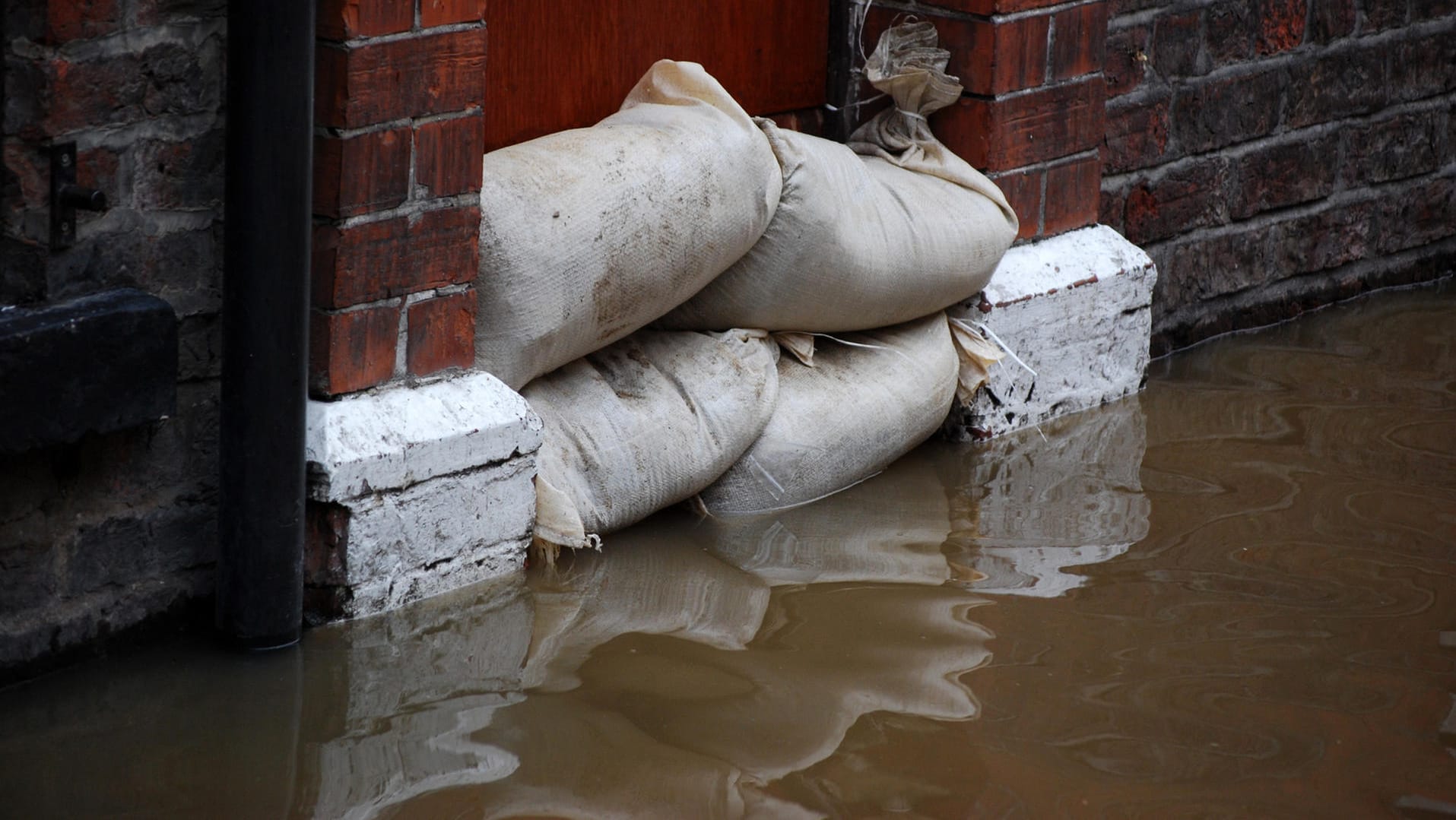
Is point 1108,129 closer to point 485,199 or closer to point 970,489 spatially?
point 970,489

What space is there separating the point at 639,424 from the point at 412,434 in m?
0.39

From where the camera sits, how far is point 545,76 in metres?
2.62

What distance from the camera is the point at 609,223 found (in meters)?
2.32

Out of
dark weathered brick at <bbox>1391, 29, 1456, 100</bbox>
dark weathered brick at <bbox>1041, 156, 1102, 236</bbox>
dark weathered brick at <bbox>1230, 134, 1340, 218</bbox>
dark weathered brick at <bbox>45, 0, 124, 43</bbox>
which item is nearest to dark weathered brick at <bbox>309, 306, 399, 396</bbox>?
dark weathered brick at <bbox>45, 0, 124, 43</bbox>

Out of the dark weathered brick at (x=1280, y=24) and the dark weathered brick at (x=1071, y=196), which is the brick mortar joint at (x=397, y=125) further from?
the dark weathered brick at (x=1280, y=24)

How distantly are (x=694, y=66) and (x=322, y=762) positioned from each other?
1.23m

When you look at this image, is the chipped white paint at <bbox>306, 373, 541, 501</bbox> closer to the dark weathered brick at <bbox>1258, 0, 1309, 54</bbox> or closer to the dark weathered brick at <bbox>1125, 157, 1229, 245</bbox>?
the dark weathered brick at <bbox>1125, 157, 1229, 245</bbox>

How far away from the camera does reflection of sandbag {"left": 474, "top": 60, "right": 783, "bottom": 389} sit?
7.51ft

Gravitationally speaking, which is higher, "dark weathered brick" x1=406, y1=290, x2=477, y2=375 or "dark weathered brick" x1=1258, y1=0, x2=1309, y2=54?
"dark weathered brick" x1=1258, y1=0, x2=1309, y2=54

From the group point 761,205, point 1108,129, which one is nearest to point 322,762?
point 761,205

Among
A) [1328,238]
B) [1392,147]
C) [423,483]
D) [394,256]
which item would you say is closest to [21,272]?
[394,256]

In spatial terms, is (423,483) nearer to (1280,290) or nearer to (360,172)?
(360,172)

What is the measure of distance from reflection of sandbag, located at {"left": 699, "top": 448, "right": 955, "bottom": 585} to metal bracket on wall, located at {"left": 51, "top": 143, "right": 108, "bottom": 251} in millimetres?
1011

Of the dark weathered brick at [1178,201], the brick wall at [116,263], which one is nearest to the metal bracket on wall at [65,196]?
the brick wall at [116,263]
